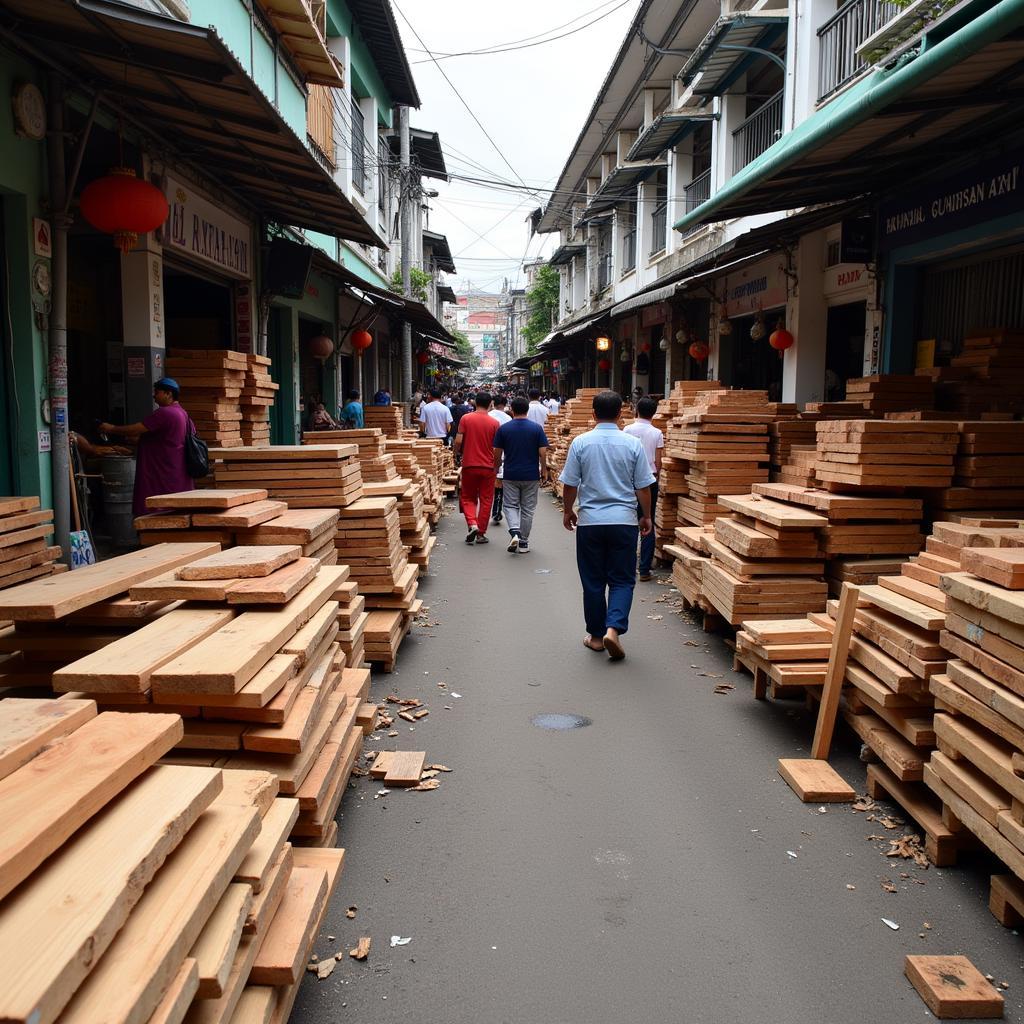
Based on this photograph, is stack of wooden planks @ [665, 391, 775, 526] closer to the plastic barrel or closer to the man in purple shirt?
the man in purple shirt

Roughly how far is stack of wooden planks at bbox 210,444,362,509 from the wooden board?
6.47 feet

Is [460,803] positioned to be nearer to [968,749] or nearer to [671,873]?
[671,873]

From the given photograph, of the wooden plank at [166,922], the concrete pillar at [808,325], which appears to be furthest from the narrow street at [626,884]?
the concrete pillar at [808,325]

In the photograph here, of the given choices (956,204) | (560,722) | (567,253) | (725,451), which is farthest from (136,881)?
(567,253)

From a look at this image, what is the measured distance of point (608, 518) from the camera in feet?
23.0

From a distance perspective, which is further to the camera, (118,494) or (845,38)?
(845,38)

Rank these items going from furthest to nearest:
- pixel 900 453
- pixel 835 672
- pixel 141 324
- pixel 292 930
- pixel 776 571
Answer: pixel 141 324, pixel 776 571, pixel 900 453, pixel 835 672, pixel 292 930

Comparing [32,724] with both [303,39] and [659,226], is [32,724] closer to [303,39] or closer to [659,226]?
[303,39]

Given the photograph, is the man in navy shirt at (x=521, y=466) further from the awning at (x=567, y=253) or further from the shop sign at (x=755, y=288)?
the awning at (x=567, y=253)

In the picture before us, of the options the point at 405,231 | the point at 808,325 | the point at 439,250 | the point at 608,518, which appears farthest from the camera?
the point at 439,250

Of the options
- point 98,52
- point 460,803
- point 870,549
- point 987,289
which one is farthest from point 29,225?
point 987,289

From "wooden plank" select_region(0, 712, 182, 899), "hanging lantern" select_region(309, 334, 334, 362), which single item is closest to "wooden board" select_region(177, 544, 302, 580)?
"wooden plank" select_region(0, 712, 182, 899)

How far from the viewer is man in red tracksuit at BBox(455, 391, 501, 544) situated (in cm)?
1226

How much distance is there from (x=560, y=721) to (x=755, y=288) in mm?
11354
